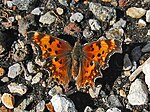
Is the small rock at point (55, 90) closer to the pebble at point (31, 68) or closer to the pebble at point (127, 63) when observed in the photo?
the pebble at point (31, 68)

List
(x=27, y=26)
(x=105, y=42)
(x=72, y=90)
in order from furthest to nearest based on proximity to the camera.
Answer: (x=27, y=26) < (x=72, y=90) < (x=105, y=42)

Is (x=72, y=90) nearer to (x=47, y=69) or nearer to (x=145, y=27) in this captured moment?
(x=47, y=69)

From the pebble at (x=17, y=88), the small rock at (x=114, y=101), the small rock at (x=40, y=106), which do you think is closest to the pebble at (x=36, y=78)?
the pebble at (x=17, y=88)

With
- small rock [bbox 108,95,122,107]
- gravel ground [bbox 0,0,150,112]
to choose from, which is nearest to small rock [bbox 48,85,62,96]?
gravel ground [bbox 0,0,150,112]

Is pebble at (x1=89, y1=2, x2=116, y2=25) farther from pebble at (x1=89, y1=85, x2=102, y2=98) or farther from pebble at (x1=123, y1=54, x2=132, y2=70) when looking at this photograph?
pebble at (x1=89, y1=85, x2=102, y2=98)

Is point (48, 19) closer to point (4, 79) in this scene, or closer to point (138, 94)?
point (4, 79)

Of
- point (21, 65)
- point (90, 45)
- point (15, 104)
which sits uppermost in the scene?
point (90, 45)

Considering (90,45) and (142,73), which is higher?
(90,45)

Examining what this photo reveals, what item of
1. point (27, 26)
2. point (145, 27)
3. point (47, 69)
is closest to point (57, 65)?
point (47, 69)
